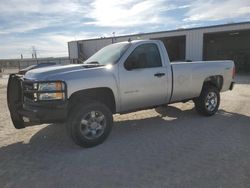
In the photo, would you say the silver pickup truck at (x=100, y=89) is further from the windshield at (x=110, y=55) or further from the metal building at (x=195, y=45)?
the metal building at (x=195, y=45)

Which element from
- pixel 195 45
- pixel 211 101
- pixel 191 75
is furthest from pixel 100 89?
pixel 195 45

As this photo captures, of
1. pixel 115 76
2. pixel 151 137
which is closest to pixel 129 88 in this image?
pixel 115 76

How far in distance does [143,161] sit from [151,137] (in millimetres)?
1291

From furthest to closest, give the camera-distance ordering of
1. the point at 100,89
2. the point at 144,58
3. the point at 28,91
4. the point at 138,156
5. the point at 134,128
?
1. the point at 134,128
2. the point at 144,58
3. the point at 100,89
4. the point at 28,91
5. the point at 138,156

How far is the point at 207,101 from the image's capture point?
23.7 feet

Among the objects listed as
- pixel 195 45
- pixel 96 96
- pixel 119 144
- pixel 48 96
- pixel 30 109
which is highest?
pixel 195 45

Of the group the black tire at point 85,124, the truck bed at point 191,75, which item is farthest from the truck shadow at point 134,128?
the truck bed at point 191,75

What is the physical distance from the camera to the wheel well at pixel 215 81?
23.8ft

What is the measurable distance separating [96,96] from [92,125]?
1.93 ft

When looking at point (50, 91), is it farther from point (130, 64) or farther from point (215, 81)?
point (215, 81)

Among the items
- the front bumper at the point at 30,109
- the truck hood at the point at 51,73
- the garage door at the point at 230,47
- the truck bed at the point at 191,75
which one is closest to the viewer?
the front bumper at the point at 30,109

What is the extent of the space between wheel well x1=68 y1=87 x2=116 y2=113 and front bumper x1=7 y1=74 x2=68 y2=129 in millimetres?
346

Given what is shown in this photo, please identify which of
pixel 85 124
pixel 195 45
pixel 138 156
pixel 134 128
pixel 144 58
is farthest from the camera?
pixel 195 45

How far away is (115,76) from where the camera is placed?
5.21m
